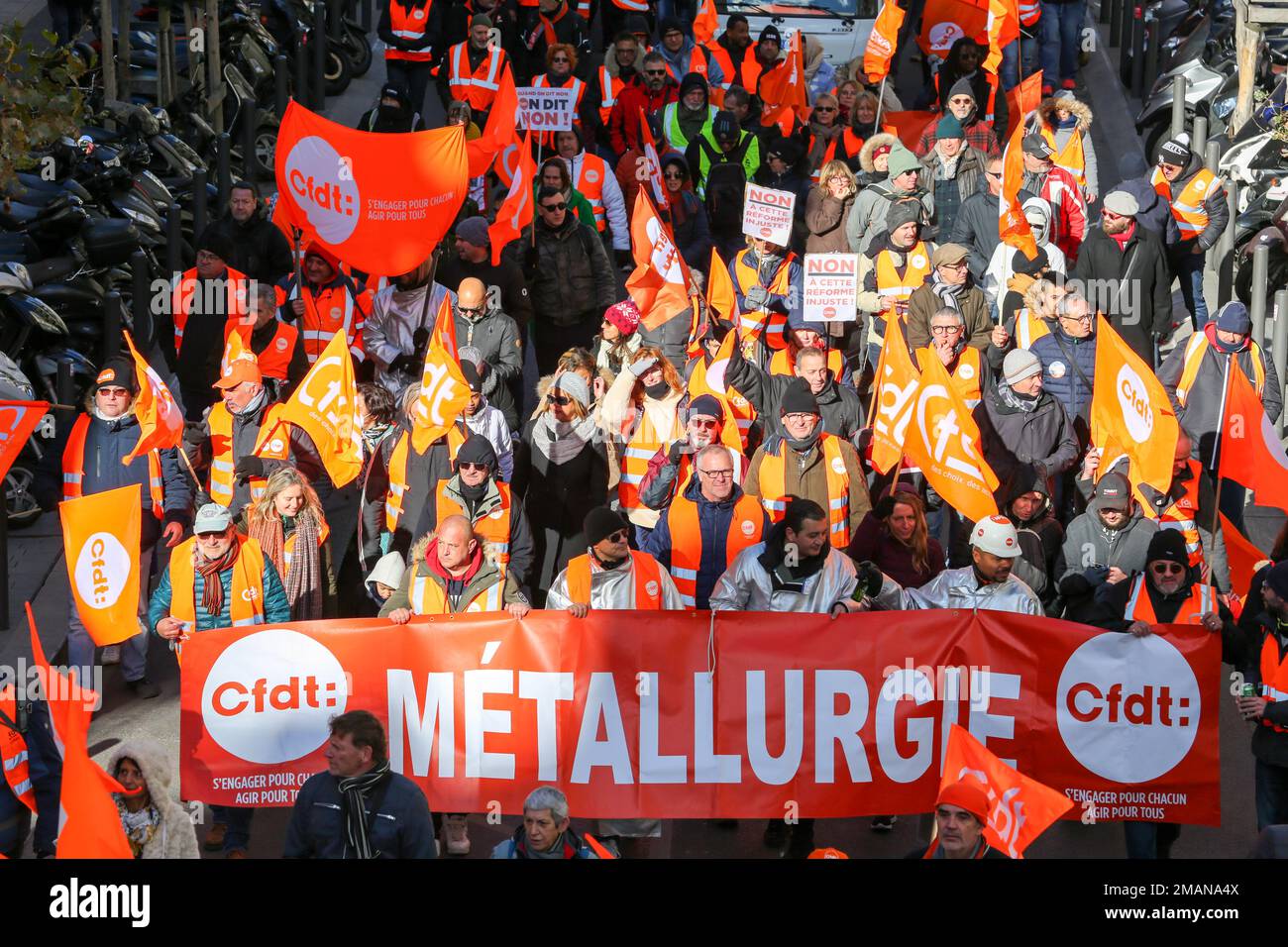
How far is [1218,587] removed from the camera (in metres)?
11.3

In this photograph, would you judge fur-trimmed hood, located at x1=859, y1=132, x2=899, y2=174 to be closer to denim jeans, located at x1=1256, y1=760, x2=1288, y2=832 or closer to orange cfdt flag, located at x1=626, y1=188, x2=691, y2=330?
orange cfdt flag, located at x1=626, y1=188, x2=691, y2=330

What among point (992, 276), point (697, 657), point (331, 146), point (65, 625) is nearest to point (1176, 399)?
point (992, 276)

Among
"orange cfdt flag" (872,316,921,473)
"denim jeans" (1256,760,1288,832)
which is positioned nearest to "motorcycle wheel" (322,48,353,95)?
"orange cfdt flag" (872,316,921,473)

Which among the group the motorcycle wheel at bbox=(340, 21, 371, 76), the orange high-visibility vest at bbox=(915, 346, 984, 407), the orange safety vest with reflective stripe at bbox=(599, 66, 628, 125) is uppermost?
the motorcycle wheel at bbox=(340, 21, 371, 76)

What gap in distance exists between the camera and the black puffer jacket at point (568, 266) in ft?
47.9

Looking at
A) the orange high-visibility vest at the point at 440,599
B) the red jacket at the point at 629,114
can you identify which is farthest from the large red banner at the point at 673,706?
the red jacket at the point at 629,114

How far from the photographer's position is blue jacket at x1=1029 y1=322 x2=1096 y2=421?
1264cm

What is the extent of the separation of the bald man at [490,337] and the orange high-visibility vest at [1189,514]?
3.78 m

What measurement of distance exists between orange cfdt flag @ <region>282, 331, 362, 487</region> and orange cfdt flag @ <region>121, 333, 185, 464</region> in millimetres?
579

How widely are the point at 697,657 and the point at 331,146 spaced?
4.96 metres

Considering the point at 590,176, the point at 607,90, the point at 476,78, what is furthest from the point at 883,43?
the point at 590,176

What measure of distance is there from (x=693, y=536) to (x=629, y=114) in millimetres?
7240

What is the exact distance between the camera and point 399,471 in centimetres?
1159

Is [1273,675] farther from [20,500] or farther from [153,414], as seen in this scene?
[20,500]
